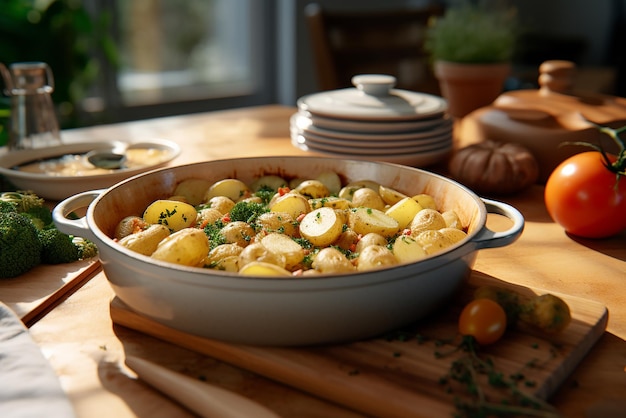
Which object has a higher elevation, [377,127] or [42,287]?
[377,127]

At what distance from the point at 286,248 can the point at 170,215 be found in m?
0.26

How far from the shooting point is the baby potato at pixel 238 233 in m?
0.96

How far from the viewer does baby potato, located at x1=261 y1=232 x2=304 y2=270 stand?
87 centimetres

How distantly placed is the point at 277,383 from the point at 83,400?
230 millimetres

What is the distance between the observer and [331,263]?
83 centimetres

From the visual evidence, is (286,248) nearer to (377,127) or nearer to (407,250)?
(407,250)

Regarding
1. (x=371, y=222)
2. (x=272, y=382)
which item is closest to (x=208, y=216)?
(x=371, y=222)

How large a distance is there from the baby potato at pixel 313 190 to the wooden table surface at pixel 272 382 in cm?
32

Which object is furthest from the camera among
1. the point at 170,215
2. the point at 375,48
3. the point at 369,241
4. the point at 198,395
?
the point at 375,48

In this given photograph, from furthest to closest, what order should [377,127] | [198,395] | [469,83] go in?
[469,83] < [377,127] < [198,395]

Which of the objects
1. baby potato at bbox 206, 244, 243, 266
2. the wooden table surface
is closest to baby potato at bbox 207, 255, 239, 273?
baby potato at bbox 206, 244, 243, 266

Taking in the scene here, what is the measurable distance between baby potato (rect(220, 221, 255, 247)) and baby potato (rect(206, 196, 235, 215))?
0.43ft

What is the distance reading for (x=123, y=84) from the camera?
423 cm

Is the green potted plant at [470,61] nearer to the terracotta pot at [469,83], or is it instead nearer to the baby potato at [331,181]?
the terracotta pot at [469,83]
